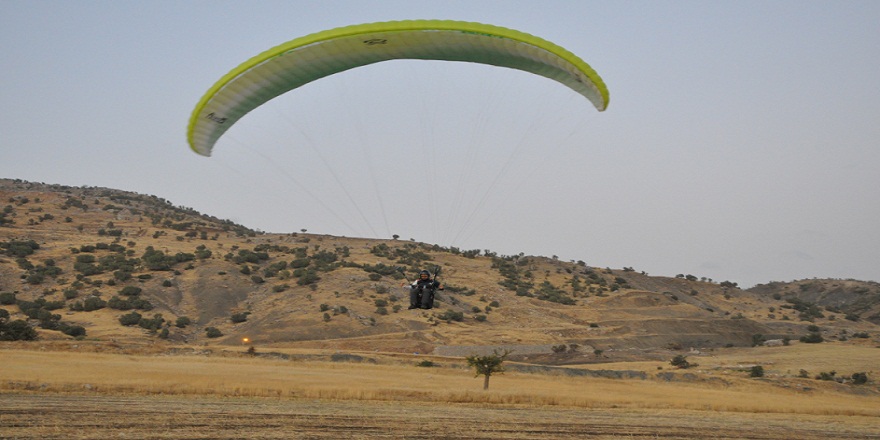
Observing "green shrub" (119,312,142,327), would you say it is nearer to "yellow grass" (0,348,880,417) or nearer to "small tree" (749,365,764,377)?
"yellow grass" (0,348,880,417)

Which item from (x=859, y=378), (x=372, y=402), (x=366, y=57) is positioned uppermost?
(x=366, y=57)

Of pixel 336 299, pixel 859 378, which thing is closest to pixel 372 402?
pixel 859 378

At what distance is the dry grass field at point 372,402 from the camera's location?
57.7ft

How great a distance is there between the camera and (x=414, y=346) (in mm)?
50625

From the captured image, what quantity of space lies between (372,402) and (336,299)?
36469mm

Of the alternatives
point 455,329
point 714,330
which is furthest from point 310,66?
point 714,330

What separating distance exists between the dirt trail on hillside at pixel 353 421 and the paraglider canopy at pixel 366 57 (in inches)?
303

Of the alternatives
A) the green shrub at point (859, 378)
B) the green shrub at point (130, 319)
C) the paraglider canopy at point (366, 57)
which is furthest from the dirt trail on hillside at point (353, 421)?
the green shrub at point (130, 319)

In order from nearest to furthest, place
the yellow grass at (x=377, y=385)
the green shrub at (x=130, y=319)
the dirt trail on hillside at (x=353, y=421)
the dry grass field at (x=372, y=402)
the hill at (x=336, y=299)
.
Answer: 1. the dirt trail on hillside at (x=353, y=421)
2. the dry grass field at (x=372, y=402)
3. the yellow grass at (x=377, y=385)
4. the green shrub at (x=130, y=319)
5. the hill at (x=336, y=299)

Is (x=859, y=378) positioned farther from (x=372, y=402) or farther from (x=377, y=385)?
(x=372, y=402)

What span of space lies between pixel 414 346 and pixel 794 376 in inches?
950

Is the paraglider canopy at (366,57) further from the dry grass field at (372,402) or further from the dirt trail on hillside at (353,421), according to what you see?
the dry grass field at (372,402)

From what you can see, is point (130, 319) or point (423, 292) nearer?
point (423, 292)

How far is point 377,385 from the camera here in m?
29.8
